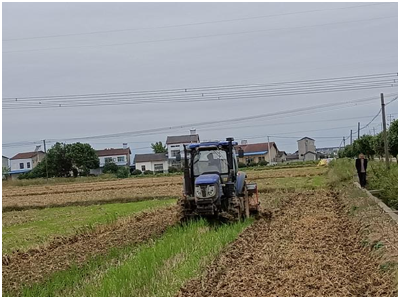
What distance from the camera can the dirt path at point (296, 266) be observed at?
Answer: 7332 millimetres

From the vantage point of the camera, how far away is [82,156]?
80.7 m

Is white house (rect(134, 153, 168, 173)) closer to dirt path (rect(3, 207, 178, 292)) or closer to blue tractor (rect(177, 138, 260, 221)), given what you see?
dirt path (rect(3, 207, 178, 292))

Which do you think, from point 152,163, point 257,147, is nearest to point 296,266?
point 152,163

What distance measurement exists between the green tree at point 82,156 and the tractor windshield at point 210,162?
6586cm

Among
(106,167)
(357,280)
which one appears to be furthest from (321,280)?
(106,167)

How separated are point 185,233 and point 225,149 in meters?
2.86

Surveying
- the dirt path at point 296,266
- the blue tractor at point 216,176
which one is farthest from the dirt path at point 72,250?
the dirt path at point 296,266

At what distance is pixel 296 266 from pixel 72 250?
6002mm

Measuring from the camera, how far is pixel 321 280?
7629mm

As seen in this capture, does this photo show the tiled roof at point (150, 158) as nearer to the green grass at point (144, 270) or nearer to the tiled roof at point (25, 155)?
the tiled roof at point (25, 155)

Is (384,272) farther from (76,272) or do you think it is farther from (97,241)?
(97,241)

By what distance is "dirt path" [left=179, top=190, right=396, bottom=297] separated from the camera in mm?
7332

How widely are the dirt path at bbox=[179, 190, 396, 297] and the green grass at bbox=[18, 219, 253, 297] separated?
294mm

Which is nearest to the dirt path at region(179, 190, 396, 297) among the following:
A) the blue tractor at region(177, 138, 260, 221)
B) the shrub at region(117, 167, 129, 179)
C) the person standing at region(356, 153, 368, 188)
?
the blue tractor at region(177, 138, 260, 221)
